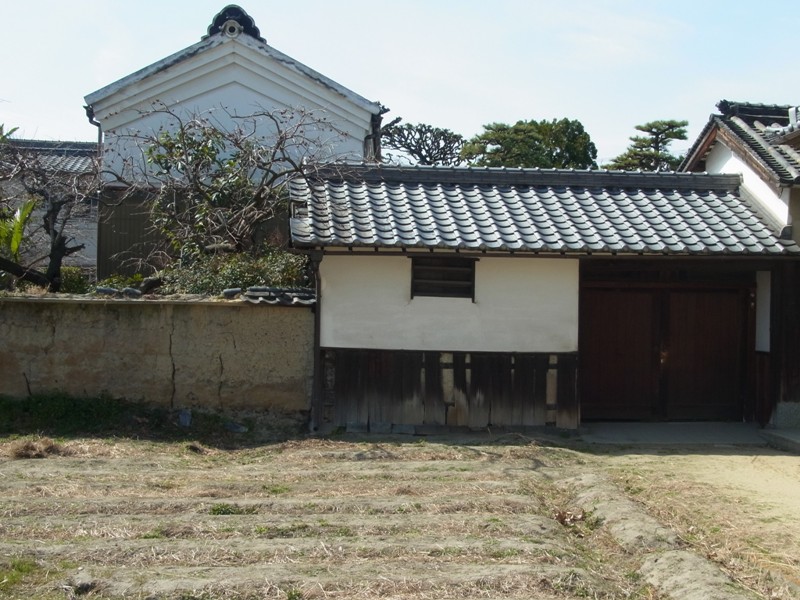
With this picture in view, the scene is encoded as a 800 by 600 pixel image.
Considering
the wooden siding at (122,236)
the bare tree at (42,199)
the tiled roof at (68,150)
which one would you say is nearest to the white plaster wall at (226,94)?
the wooden siding at (122,236)

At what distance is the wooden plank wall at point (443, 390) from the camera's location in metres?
11.6

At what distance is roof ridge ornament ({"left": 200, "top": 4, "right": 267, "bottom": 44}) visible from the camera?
779 inches

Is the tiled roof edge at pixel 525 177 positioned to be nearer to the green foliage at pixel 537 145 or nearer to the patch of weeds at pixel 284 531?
the patch of weeds at pixel 284 531

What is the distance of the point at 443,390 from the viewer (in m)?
11.7

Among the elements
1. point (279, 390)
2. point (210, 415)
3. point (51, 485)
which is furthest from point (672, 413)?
point (51, 485)

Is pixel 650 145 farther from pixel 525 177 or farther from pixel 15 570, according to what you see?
pixel 15 570

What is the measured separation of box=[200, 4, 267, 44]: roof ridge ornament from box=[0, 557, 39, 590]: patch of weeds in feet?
52.3

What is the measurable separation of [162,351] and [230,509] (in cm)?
485

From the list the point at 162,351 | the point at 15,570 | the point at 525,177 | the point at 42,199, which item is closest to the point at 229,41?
the point at 42,199

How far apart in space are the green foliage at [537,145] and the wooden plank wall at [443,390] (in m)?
17.4

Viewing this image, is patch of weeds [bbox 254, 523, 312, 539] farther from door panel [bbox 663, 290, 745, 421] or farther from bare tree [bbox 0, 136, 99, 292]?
bare tree [bbox 0, 136, 99, 292]

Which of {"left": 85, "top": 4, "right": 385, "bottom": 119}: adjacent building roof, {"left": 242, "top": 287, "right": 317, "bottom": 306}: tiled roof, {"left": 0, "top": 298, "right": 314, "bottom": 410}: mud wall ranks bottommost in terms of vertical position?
{"left": 0, "top": 298, "right": 314, "bottom": 410}: mud wall

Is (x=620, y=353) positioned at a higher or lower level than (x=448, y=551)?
higher

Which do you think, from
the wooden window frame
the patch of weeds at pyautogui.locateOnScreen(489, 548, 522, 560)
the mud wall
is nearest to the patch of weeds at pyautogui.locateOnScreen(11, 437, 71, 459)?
the mud wall
